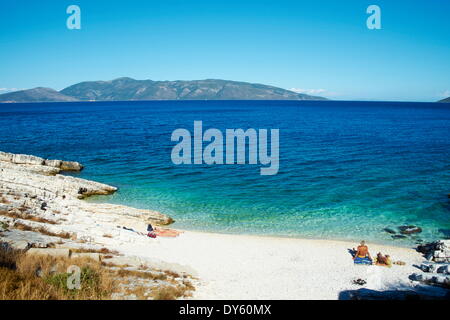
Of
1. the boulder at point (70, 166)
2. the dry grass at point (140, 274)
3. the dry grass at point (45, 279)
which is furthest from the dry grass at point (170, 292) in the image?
the boulder at point (70, 166)

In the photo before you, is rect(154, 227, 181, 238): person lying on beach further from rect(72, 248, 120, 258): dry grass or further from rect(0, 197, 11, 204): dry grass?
rect(0, 197, 11, 204): dry grass

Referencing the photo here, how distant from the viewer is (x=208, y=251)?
20.2 m

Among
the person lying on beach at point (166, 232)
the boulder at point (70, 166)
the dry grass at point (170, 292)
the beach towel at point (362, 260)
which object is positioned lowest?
the beach towel at point (362, 260)

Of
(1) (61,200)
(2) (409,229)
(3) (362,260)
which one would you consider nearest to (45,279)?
(3) (362,260)

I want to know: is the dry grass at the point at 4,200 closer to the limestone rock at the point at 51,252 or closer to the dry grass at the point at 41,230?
the dry grass at the point at 41,230

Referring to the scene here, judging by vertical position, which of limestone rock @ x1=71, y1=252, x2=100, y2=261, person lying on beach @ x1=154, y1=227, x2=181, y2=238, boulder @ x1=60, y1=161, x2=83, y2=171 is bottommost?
person lying on beach @ x1=154, y1=227, x2=181, y2=238

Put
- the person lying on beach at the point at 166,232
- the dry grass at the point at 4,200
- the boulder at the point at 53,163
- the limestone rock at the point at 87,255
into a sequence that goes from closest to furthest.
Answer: the limestone rock at the point at 87,255, the dry grass at the point at 4,200, the person lying on beach at the point at 166,232, the boulder at the point at 53,163

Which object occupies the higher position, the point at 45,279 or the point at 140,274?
the point at 45,279

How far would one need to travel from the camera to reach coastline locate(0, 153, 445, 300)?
15039 mm

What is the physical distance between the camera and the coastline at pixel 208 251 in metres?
15.0

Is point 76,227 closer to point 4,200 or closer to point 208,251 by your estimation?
point 4,200

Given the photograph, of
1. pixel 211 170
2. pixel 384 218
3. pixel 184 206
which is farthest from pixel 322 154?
pixel 184 206

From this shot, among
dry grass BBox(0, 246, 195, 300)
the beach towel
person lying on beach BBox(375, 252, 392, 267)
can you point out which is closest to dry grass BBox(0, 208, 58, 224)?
dry grass BBox(0, 246, 195, 300)

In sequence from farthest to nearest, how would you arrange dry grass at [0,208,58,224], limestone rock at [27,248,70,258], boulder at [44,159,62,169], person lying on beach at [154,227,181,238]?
boulder at [44,159,62,169]
person lying on beach at [154,227,181,238]
dry grass at [0,208,58,224]
limestone rock at [27,248,70,258]
